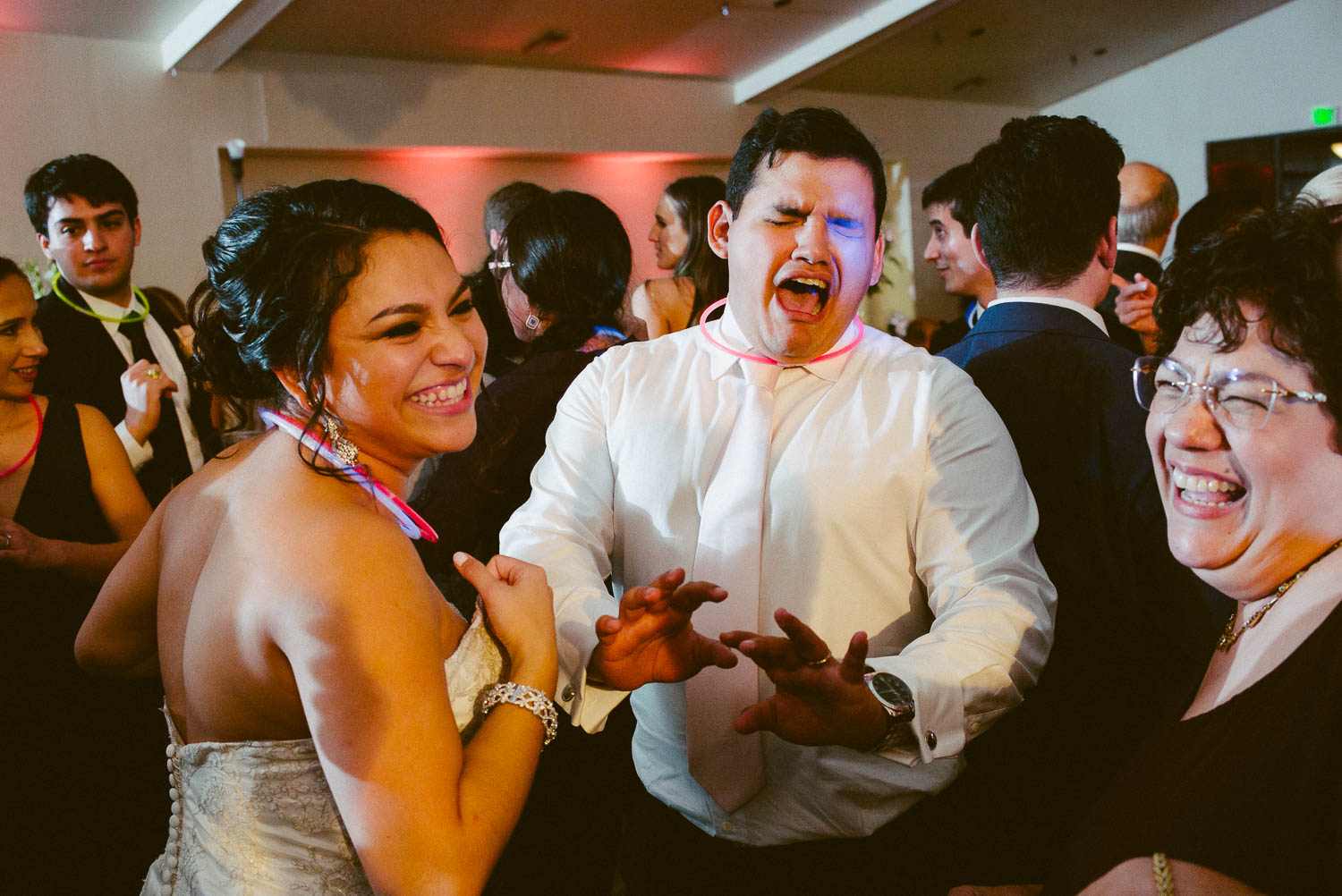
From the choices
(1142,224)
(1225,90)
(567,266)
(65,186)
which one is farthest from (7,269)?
A: (1225,90)

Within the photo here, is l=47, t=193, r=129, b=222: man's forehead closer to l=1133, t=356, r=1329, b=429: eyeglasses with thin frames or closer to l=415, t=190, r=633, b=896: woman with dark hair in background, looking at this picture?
l=415, t=190, r=633, b=896: woman with dark hair in background

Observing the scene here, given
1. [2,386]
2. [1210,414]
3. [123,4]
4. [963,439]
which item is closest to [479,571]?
[963,439]

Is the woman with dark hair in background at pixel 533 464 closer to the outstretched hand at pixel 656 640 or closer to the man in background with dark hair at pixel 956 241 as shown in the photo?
the outstretched hand at pixel 656 640

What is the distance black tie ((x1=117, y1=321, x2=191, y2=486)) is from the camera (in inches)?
127

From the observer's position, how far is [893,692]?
136cm

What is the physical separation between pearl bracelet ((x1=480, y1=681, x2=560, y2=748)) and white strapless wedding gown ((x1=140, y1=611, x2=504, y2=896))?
0.09m

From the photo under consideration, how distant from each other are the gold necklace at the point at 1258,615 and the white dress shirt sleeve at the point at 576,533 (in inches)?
33.9

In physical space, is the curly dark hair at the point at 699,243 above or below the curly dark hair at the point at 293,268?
above

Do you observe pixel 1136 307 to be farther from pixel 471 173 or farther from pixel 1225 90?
pixel 1225 90

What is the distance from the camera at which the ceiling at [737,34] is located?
6141mm

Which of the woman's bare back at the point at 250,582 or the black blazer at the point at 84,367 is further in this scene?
the black blazer at the point at 84,367

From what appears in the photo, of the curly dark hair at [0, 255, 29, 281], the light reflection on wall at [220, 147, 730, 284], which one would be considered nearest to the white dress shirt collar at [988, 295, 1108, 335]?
the curly dark hair at [0, 255, 29, 281]

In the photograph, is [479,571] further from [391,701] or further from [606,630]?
[391,701]

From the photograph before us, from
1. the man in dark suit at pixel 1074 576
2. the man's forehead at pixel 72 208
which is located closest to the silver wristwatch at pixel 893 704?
the man in dark suit at pixel 1074 576
